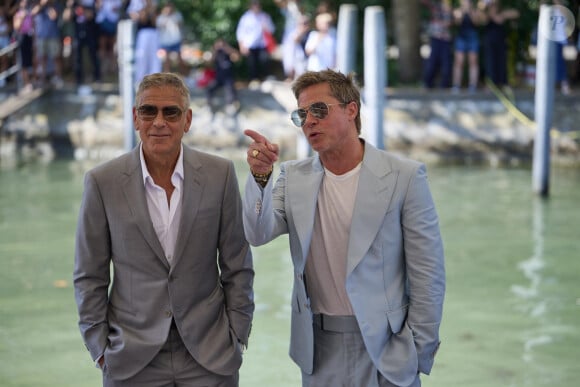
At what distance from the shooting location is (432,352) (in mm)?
4008

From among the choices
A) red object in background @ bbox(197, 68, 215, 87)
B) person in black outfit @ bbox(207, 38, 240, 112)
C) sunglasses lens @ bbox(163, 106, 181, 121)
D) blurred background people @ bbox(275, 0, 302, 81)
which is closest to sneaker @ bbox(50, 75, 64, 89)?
red object in background @ bbox(197, 68, 215, 87)

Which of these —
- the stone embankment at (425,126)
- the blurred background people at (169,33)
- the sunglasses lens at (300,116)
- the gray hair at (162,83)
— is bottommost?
the stone embankment at (425,126)

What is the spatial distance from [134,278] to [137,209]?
0.78 feet

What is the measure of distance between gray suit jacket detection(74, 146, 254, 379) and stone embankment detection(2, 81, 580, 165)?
13.8 m

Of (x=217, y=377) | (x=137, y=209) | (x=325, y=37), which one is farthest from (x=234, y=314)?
(x=325, y=37)

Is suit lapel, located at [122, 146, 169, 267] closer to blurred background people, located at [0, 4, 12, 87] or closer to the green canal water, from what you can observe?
the green canal water

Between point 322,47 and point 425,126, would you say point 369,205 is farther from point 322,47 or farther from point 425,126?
point 425,126

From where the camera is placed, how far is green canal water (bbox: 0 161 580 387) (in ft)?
22.2

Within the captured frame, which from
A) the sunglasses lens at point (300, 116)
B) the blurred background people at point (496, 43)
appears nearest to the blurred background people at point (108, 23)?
the blurred background people at point (496, 43)

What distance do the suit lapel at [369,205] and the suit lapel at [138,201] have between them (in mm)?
652

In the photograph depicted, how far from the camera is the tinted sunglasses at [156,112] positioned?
12.8 feet

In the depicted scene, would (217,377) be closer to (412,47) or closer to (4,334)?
(4,334)

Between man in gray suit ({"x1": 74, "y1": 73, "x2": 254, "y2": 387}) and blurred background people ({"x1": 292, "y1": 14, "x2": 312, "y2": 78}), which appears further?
blurred background people ({"x1": 292, "y1": 14, "x2": 312, "y2": 78})

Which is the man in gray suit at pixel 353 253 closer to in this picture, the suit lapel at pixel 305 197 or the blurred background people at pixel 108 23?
the suit lapel at pixel 305 197
